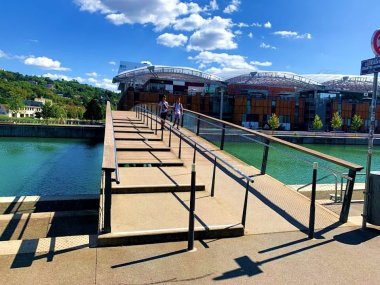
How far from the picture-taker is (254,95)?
74.6 metres

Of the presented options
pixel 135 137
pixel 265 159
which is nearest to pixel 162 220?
pixel 265 159

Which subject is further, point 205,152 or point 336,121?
point 336,121

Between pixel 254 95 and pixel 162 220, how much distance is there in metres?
71.6

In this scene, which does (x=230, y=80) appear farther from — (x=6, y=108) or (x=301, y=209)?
(x=6, y=108)

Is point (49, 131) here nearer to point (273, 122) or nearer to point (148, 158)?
point (273, 122)

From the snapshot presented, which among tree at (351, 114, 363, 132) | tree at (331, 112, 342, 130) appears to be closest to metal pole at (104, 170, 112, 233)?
tree at (331, 112, 342, 130)

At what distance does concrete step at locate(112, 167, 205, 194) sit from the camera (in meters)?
6.71

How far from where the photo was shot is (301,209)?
630cm

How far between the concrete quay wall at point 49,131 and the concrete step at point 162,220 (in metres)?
55.1

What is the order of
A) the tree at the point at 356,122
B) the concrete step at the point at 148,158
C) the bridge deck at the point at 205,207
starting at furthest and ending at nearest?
the tree at the point at 356,122
the concrete step at the point at 148,158
the bridge deck at the point at 205,207

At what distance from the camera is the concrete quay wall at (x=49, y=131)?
56.4 meters

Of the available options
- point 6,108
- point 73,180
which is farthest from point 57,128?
point 6,108

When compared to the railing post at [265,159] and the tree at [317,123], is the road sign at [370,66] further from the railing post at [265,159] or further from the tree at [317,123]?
the tree at [317,123]

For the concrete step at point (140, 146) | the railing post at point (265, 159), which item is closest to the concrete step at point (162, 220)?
the railing post at point (265, 159)
